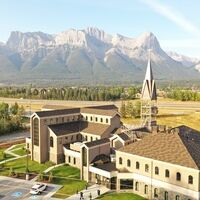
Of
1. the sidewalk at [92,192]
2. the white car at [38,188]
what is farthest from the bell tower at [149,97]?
the white car at [38,188]

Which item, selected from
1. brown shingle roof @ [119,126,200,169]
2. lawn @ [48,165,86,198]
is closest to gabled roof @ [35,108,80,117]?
lawn @ [48,165,86,198]

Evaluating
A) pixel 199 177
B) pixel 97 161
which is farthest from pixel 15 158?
pixel 199 177

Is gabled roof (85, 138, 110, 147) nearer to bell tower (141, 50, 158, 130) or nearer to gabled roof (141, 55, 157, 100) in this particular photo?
bell tower (141, 50, 158, 130)

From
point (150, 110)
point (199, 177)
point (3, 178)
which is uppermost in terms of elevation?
point (150, 110)

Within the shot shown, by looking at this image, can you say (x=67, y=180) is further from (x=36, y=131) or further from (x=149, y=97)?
(x=149, y=97)

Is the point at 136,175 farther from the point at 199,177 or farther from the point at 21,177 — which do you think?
the point at 21,177

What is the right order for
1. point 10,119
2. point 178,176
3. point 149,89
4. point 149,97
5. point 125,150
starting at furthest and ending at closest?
point 10,119 < point 149,89 < point 149,97 < point 125,150 < point 178,176

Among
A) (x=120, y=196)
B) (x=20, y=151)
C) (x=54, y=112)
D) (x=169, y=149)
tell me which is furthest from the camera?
(x=20, y=151)

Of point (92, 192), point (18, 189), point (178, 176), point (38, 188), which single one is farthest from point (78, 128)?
point (178, 176)
